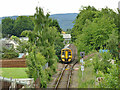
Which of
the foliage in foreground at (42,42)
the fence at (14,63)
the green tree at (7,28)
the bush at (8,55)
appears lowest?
the fence at (14,63)

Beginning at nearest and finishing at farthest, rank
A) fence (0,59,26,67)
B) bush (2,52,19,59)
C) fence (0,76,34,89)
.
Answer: fence (0,76,34,89) < fence (0,59,26,67) < bush (2,52,19,59)

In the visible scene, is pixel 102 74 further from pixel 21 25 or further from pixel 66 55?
pixel 21 25

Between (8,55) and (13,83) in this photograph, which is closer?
(13,83)

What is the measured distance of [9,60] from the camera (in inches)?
1174

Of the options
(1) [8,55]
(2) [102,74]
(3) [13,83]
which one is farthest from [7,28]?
(2) [102,74]

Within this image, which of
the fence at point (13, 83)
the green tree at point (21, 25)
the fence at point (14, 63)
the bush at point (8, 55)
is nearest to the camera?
the fence at point (13, 83)

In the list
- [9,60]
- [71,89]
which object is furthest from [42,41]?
[9,60]

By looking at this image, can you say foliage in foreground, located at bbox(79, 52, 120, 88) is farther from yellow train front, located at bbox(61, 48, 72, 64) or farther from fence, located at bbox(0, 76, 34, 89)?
yellow train front, located at bbox(61, 48, 72, 64)

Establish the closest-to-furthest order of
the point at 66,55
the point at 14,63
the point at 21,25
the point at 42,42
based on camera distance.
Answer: the point at 42,42
the point at 66,55
the point at 14,63
the point at 21,25

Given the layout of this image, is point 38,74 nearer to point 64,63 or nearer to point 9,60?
point 64,63

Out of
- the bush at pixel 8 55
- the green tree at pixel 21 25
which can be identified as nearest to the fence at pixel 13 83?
the bush at pixel 8 55

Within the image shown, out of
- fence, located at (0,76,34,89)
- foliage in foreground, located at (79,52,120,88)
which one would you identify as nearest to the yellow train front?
foliage in foreground, located at (79,52,120,88)

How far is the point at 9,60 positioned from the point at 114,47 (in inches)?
652

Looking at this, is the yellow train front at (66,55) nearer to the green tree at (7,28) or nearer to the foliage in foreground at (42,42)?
the foliage in foreground at (42,42)
